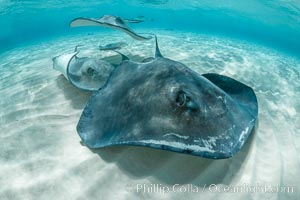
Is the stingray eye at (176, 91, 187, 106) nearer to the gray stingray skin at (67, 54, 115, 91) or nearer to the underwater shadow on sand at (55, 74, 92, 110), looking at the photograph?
the gray stingray skin at (67, 54, 115, 91)

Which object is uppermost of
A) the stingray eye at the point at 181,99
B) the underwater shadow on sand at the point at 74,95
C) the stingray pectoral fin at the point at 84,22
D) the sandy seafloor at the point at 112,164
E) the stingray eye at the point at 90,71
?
the stingray eye at the point at 181,99

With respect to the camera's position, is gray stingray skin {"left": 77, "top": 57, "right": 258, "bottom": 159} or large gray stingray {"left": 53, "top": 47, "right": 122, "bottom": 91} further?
large gray stingray {"left": 53, "top": 47, "right": 122, "bottom": 91}

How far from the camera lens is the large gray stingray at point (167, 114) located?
198 cm

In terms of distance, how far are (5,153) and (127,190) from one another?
1.77m

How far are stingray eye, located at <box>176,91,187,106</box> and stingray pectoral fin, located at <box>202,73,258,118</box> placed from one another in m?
1.08

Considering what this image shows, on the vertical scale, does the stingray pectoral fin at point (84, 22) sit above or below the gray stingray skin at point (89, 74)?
above

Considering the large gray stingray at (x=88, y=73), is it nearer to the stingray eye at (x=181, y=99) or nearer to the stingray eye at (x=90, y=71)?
the stingray eye at (x=90, y=71)

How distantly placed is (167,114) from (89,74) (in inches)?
94.3

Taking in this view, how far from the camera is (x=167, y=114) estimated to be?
86.8 inches

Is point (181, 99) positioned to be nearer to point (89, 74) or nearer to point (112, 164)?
point (112, 164)

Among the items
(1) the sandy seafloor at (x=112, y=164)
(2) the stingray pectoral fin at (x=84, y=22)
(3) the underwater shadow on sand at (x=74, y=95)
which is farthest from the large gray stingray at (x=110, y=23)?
(1) the sandy seafloor at (x=112, y=164)

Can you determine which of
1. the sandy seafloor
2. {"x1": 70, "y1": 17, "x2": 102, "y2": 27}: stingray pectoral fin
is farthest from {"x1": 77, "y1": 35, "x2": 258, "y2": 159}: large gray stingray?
{"x1": 70, "y1": 17, "x2": 102, "y2": 27}: stingray pectoral fin

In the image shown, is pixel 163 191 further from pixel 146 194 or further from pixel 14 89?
pixel 14 89

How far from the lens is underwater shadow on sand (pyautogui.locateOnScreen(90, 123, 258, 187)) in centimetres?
242
